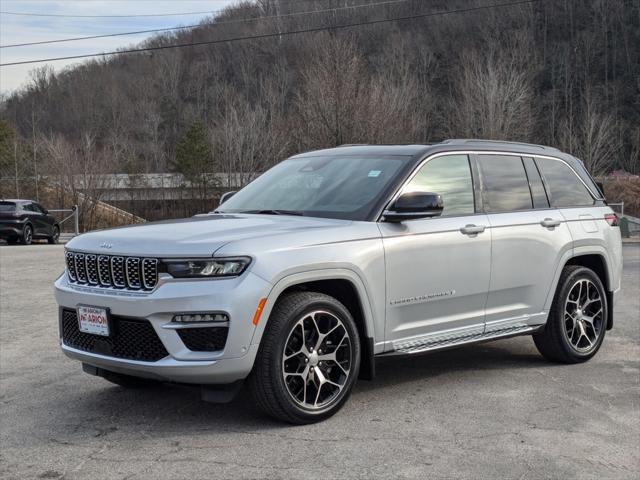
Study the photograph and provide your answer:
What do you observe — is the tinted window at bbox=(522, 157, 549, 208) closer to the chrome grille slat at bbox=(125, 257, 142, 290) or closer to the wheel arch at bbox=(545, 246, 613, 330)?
the wheel arch at bbox=(545, 246, 613, 330)

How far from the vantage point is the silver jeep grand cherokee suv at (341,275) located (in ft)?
15.9

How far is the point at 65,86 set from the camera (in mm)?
124438

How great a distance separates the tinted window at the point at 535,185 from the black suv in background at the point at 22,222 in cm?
2474

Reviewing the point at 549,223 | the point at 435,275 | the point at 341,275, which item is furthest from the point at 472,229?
the point at 341,275

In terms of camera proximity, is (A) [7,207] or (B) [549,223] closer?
(B) [549,223]

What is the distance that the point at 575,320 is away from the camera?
7168mm

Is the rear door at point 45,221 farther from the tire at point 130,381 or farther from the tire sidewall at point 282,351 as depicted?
the tire sidewall at point 282,351

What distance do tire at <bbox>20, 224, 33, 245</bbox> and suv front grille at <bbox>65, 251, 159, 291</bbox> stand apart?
2493 centimetres

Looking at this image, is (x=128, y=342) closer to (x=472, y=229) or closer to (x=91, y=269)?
(x=91, y=269)

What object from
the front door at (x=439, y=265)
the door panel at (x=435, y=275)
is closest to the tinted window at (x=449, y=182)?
the front door at (x=439, y=265)

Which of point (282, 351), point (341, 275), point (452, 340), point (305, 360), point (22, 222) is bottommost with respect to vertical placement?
point (22, 222)

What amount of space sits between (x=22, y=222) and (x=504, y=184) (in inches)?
986

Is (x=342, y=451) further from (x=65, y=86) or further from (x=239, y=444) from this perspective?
(x=65, y=86)

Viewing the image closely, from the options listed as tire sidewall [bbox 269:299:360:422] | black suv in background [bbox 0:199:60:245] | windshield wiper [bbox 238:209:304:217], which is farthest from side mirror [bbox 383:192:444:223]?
black suv in background [bbox 0:199:60:245]
